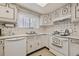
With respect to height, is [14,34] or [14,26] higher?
[14,26]

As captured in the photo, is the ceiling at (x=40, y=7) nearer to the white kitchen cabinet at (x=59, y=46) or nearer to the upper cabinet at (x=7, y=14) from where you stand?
the upper cabinet at (x=7, y=14)

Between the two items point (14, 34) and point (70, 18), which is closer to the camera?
point (70, 18)

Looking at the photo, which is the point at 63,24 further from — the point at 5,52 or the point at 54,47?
the point at 5,52

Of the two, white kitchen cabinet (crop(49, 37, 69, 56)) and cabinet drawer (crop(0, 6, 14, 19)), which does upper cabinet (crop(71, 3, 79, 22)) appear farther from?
cabinet drawer (crop(0, 6, 14, 19))

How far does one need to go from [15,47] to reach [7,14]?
1.48 feet

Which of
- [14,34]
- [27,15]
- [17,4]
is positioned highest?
[17,4]

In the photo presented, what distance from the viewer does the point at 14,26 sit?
3.21 ft

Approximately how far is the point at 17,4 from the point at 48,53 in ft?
2.41

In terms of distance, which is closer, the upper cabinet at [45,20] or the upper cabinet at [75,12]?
the upper cabinet at [75,12]

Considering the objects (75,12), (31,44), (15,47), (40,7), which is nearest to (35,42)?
(31,44)

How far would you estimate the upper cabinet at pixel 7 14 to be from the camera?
3.13ft

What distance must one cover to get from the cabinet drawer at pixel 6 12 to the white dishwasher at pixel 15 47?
12.1 inches

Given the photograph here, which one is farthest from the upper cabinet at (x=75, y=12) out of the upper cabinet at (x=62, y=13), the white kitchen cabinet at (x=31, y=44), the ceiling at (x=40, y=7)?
the white kitchen cabinet at (x=31, y=44)

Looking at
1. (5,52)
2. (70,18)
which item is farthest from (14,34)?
(70,18)
